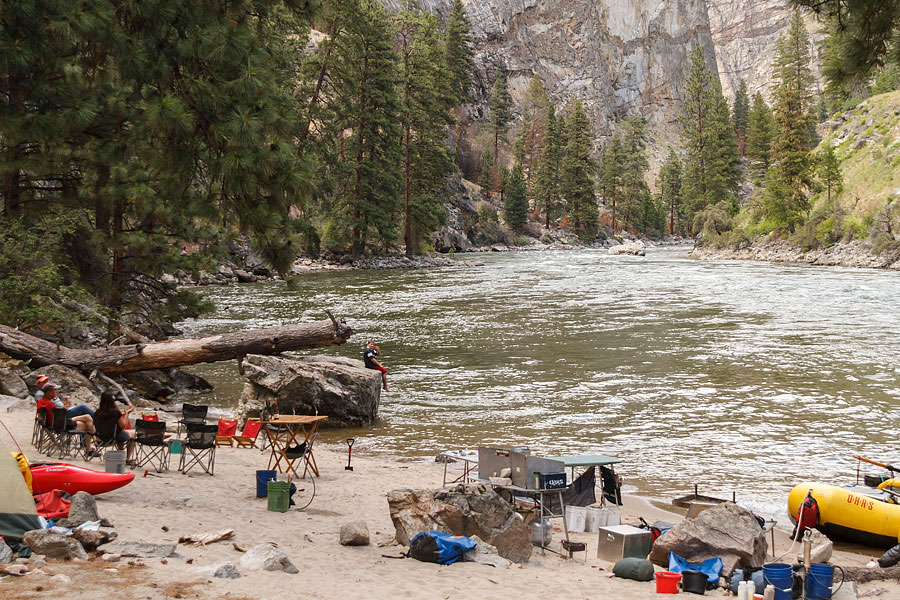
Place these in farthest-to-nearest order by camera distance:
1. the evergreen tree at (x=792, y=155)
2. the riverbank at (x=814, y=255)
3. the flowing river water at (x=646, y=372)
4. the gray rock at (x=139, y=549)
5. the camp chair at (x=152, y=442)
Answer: the evergreen tree at (x=792, y=155)
the riverbank at (x=814, y=255)
the flowing river water at (x=646, y=372)
the camp chair at (x=152, y=442)
the gray rock at (x=139, y=549)

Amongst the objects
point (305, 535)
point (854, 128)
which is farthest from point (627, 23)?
point (305, 535)

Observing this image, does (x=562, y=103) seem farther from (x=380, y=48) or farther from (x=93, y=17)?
(x=93, y=17)

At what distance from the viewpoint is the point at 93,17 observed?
267 inches

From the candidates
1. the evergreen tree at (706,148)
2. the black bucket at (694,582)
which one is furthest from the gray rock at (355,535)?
the evergreen tree at (706,148)

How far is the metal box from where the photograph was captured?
6684 mm

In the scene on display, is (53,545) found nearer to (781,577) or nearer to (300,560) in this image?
(300,560)

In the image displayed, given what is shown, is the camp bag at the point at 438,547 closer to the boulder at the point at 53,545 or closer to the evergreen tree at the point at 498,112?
the boulder at the point at 53,545

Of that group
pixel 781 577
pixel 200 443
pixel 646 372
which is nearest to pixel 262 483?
pixel 200 443

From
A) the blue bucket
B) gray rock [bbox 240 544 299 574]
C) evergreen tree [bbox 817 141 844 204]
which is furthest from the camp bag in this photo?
evergreen tree [bbox 817 141 844 204]

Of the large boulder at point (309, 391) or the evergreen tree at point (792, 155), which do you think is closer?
the large boulder at point (309, 391)

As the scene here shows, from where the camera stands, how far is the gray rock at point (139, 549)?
563cm

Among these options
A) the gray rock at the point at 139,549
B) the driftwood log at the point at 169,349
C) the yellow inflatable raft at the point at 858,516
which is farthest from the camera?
the driftwood log at the point at 169,349

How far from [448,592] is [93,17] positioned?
Answer: 233 inches

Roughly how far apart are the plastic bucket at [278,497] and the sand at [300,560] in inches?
4.0
